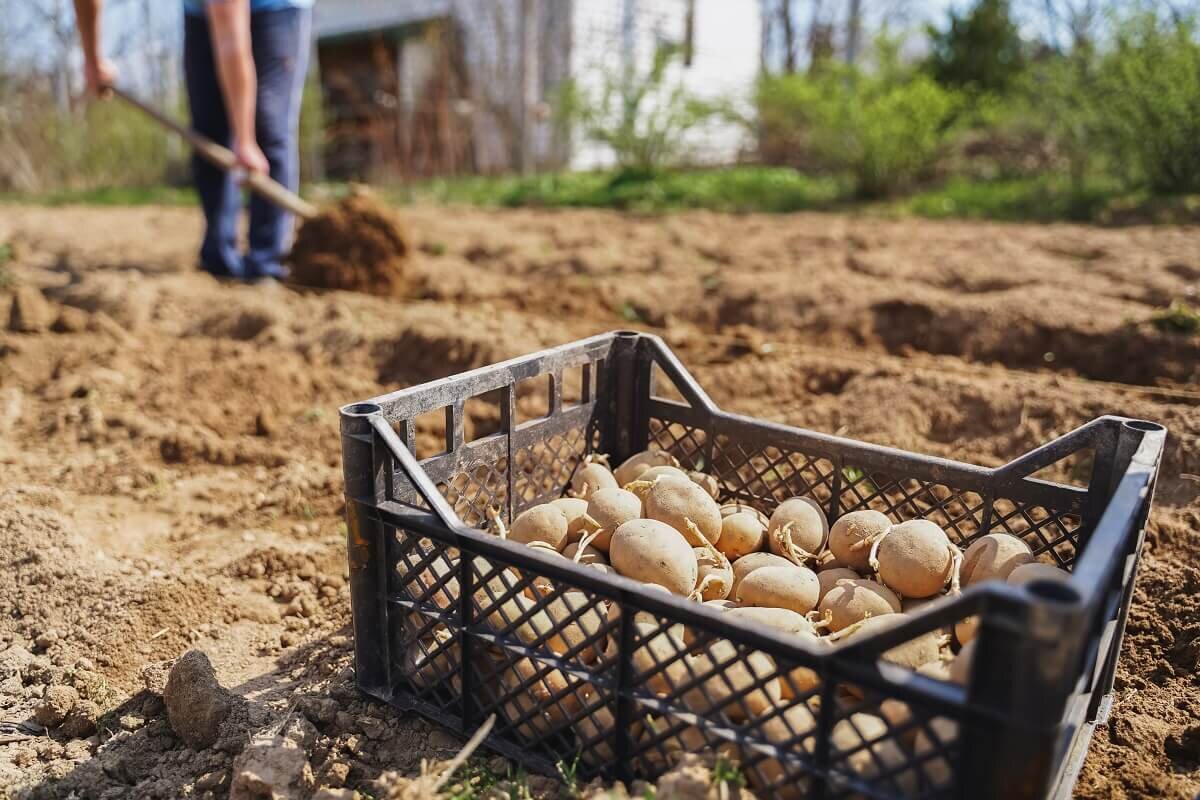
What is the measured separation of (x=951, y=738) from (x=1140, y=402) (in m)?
2.36

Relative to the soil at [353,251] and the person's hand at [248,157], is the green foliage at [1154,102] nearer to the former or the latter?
the soil at [353,251]

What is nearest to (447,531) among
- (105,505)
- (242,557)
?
(242,557)

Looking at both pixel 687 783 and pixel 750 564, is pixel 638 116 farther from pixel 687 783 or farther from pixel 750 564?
pixel 687 783

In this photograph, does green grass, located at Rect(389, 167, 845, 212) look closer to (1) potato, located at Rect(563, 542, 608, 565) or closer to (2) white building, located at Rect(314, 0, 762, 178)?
(2) white building, located at Rect(314, 0, 762, 178)

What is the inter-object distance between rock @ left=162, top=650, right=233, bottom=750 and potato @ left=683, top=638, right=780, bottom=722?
94 cm

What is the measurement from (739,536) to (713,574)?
24 cm

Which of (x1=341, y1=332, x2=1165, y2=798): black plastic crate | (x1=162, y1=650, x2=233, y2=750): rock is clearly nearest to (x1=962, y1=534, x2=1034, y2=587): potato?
(x1=341, y1=332, x2=1165, y2=798): black plastic crate

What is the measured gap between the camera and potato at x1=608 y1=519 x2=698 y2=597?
1.74 meters

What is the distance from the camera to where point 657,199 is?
364 inches

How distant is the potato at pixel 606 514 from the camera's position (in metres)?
1.96

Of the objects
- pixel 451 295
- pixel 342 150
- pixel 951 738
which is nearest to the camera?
pixel 951 738

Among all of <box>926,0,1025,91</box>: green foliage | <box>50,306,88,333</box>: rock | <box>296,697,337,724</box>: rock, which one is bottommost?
<box>296,697,337,724</box>: rock

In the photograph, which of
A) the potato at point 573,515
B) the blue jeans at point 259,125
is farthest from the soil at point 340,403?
the potato at point 573,515

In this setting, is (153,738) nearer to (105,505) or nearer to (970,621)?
(105,505)
